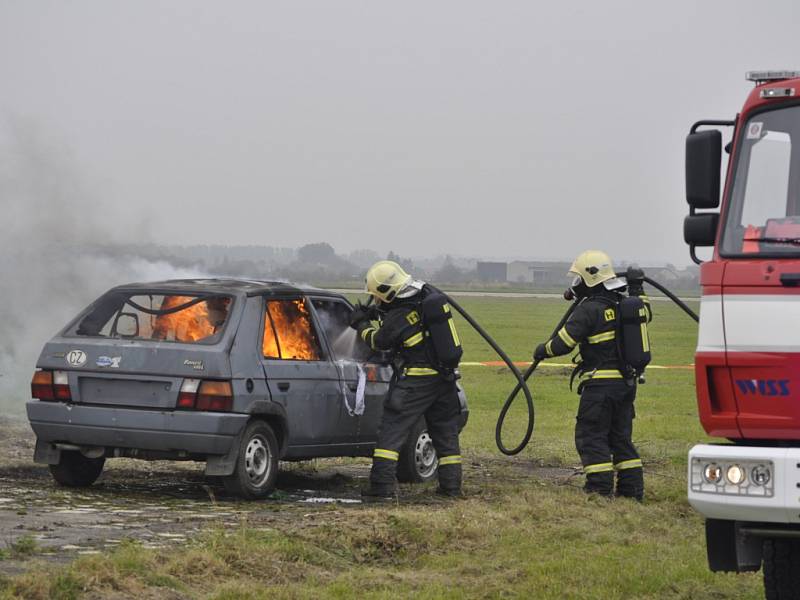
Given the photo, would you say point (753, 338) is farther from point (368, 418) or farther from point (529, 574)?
point (368, 418)

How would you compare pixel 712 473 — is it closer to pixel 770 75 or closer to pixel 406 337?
pixel 770 75

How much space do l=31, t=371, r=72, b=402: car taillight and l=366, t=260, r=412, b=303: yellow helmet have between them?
240 cm

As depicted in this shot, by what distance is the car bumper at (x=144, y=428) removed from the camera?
386 inches

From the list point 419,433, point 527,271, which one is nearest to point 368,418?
point 419,433

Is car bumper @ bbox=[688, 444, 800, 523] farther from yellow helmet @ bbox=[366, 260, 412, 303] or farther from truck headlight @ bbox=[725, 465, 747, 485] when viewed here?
yellow helmet @ bbox=[366, 260, 412, 303]

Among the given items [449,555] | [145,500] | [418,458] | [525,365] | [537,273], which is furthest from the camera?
[537,273]

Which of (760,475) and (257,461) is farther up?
(760,475)

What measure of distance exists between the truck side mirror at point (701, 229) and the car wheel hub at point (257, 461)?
415cm

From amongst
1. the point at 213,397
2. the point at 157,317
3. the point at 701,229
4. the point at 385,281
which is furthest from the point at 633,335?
the point at 701,229

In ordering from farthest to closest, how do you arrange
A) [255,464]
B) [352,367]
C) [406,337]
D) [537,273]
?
1. [537,273]
2. [352,367]
3. [406,337]
4. [255,464]

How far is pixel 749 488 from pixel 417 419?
496cm

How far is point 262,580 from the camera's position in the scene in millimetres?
7297

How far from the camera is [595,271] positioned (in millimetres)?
11086

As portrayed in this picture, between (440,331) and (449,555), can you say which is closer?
(449,555)
